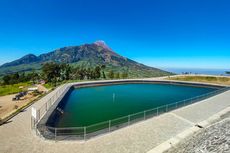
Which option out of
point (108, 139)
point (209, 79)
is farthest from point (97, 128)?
point (209, 79)

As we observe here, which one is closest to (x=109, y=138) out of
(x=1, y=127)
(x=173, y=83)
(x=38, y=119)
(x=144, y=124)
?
(x=144, y=124)

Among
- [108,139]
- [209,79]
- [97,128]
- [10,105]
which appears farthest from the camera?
[209,79]

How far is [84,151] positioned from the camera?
8.43 metres

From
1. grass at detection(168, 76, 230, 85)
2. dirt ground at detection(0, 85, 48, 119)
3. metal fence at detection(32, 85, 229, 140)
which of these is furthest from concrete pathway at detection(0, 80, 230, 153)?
grass at detection(168, 76, 230, 85)

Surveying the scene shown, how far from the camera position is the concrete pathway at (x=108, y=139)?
8609 mm

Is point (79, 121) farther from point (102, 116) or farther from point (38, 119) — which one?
point (38, 119)

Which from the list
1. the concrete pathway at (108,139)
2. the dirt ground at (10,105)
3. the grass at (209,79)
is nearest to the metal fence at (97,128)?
the concrete pathway at (108,139)

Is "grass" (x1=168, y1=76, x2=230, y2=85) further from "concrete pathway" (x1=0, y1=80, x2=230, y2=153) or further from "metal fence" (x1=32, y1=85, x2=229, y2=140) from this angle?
"concrete pathway" (x1=0, y1=80, x2=230, y2=153)

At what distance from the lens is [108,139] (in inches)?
386

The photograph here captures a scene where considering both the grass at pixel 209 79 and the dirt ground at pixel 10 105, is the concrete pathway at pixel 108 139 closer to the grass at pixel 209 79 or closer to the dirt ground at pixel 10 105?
the dirt ground at pixel 10 105

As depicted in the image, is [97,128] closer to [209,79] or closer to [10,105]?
[10,105]

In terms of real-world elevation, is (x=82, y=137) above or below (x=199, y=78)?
below

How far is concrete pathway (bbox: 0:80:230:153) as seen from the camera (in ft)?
28.2

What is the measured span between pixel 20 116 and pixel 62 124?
3657 mm
